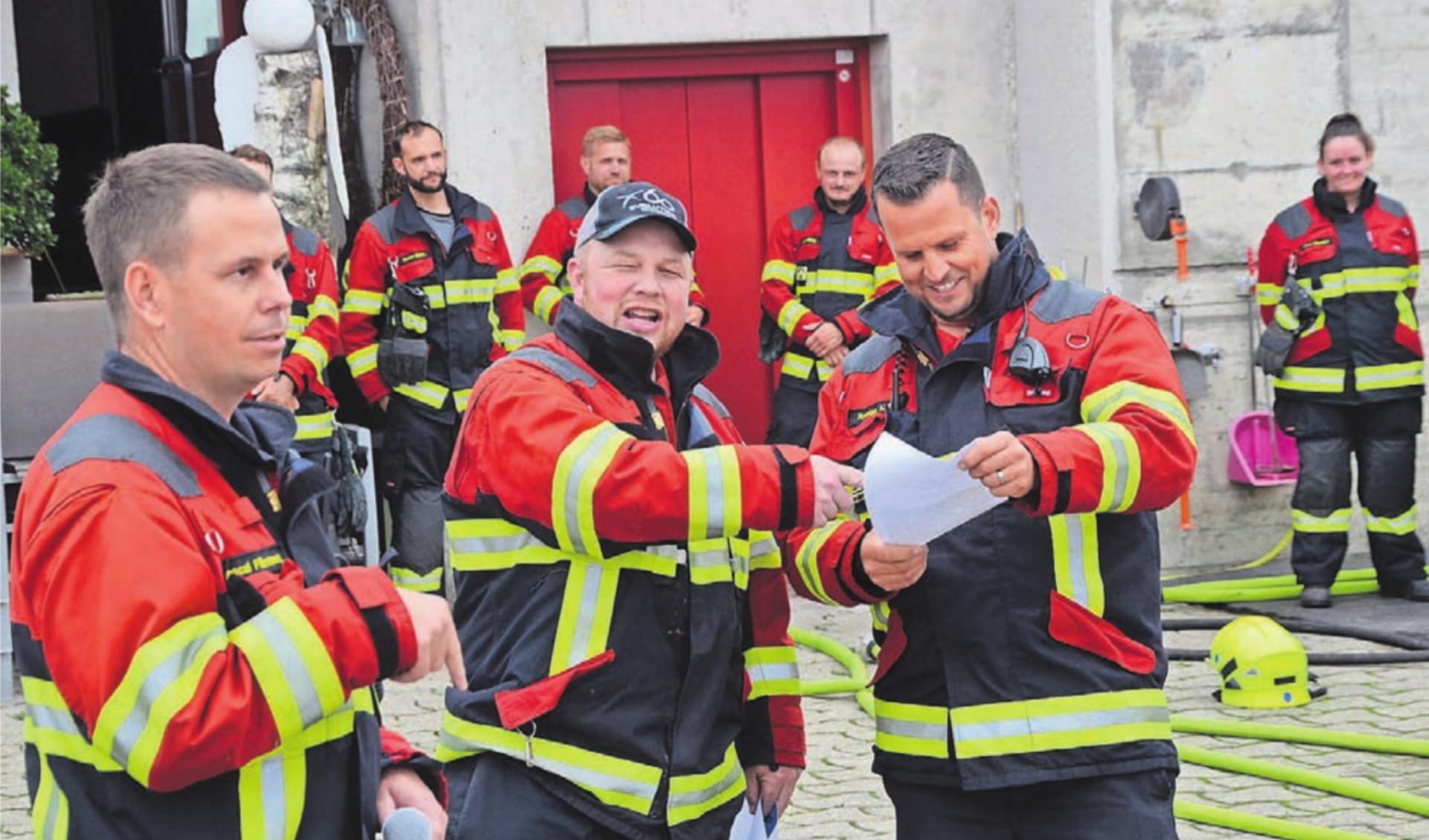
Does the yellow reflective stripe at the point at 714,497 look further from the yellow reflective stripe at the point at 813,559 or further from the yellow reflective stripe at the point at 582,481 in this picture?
the yellow reflective stripe at the point at 813,559

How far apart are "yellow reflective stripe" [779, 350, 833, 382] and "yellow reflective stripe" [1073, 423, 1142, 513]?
6.75m

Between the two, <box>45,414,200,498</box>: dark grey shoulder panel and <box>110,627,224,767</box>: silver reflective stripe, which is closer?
<box>110,627,224,767</box>: silver reflective stripe

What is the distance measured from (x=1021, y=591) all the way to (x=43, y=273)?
1232cm

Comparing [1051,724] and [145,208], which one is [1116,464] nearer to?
[1051,724]

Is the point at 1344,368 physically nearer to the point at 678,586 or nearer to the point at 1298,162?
the point at 1298,162

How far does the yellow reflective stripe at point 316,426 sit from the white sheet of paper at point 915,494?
6.62m

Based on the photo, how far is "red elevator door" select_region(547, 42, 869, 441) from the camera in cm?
1133

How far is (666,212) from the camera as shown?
13.0 ft

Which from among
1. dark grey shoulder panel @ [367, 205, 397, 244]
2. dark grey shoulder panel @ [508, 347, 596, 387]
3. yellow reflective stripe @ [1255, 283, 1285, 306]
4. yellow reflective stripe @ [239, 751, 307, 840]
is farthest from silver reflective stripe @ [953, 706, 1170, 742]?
dark grey shoulder panel @ [367, 205, 397, 244]

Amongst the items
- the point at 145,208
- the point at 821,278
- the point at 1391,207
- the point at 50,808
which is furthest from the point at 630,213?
the point at 1391,207

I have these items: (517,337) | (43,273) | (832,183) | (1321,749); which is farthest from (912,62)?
(43,273)

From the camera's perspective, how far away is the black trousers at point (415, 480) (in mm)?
10352

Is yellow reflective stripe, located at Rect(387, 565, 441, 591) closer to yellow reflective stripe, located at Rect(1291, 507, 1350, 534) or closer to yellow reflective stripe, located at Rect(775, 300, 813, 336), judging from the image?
yellow reflective stripe, located at Rect(775, 300, 813, 336)

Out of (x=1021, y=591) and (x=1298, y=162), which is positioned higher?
(x=1298, y=162)
